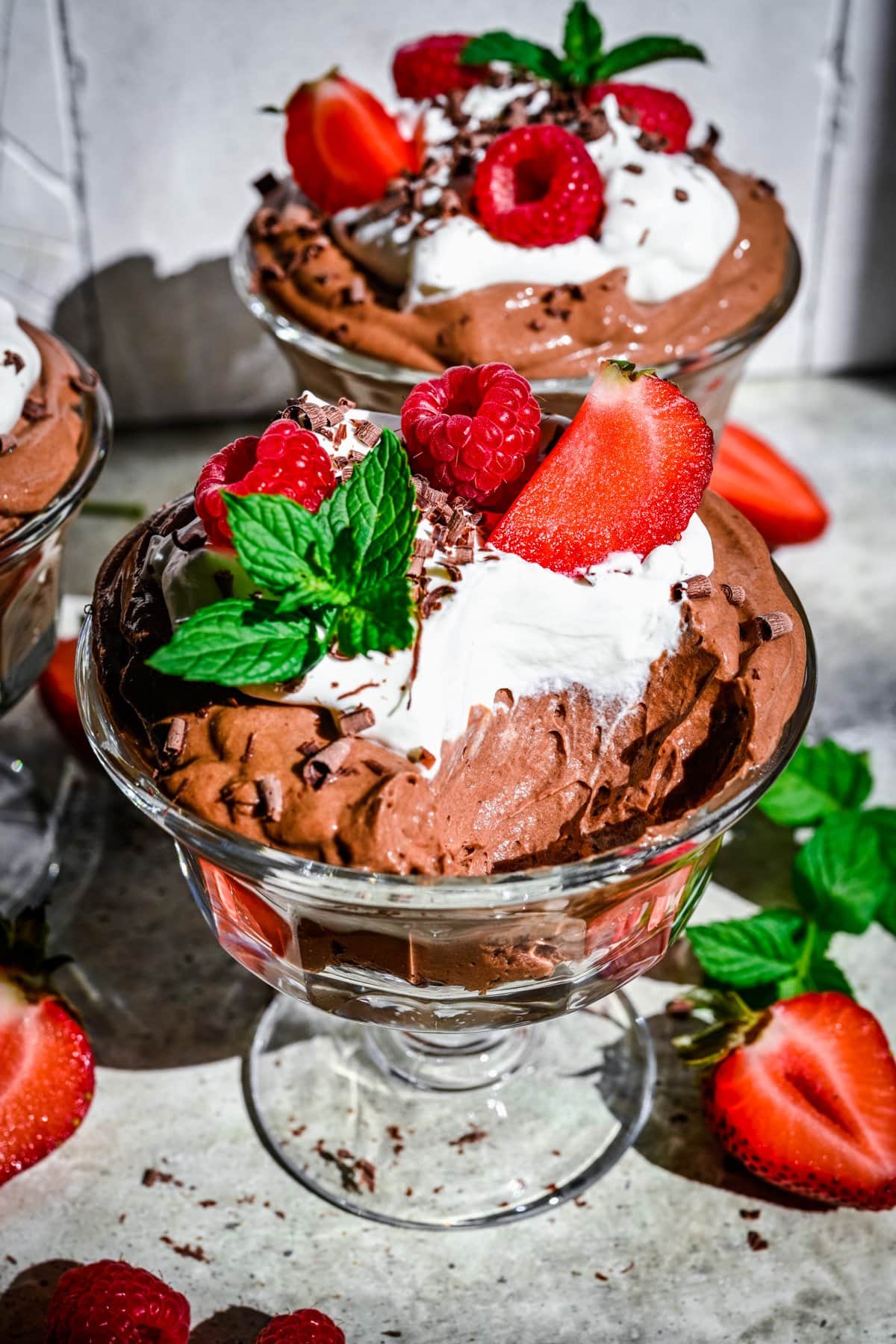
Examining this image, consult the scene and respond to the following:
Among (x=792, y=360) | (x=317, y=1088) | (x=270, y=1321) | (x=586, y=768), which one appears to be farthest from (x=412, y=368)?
(x=792, y=360)

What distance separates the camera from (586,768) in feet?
6.40

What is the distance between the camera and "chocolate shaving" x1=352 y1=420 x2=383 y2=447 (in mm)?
1986

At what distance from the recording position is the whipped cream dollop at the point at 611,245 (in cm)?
263

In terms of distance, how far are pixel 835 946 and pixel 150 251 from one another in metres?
2.35

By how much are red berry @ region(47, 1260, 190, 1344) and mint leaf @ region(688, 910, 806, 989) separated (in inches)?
36.6

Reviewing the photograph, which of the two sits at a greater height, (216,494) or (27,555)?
(216,494)

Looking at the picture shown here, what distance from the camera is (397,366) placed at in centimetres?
267

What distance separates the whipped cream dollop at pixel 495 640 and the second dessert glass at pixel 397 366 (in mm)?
681

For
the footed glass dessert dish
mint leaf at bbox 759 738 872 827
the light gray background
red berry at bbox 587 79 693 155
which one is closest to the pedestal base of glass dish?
the footed glass dessert dish

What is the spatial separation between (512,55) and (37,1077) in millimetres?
2057

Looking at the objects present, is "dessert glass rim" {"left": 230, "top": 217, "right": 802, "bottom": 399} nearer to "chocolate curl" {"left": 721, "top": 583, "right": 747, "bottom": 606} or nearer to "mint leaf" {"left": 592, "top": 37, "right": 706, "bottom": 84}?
"mint leaf" {"left": 592, "top": 37, "right": 706, "bottom": 84}

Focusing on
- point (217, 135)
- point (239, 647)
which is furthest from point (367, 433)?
point (217, 135)

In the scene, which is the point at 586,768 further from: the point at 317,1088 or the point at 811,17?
the point at 811,17

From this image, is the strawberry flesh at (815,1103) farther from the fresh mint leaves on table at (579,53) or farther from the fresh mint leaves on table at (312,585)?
the fresh mint leaves on table at (579,53)
